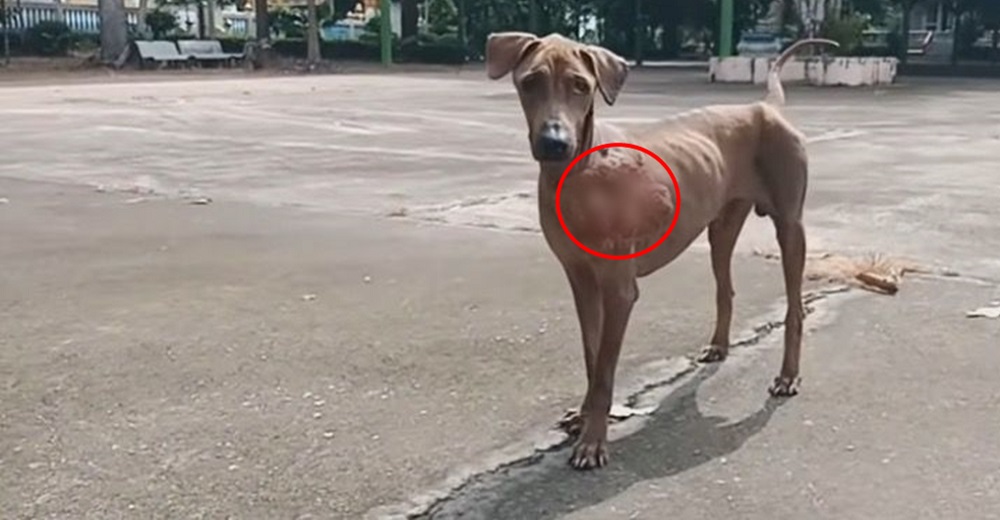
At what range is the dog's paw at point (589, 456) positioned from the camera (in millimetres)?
3539

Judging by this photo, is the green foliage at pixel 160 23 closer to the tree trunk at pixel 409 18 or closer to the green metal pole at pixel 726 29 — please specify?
the tree trunk at pixel 409 18

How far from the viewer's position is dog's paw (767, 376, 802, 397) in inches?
167

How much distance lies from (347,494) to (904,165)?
9.43m

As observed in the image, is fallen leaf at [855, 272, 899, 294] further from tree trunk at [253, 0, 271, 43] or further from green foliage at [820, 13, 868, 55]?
tree trunk at [253, 0, 271, 43]

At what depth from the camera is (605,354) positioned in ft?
11.8

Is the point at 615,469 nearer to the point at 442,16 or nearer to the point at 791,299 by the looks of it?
the point at 791,299

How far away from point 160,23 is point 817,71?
28.9 meters

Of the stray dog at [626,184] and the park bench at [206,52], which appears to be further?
the park bench at [206,52]

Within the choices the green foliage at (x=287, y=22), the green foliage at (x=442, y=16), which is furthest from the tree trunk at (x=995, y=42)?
the green foliage at (x=287, y=22)

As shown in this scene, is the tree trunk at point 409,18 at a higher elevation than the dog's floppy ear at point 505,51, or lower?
higher

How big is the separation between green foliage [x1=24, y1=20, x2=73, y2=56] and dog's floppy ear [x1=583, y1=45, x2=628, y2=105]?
4141 centimetres

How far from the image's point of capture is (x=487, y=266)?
21.5ft

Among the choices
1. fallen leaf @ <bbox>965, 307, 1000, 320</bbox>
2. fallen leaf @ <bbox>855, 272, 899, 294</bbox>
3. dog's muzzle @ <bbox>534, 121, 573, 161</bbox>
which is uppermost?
dog's muzzle @ <bbox>534, 121, 573, 161</bbox>

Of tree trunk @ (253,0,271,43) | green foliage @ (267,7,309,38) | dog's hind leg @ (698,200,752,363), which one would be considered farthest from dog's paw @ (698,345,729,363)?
green foliage @ (267,7,309,38)
